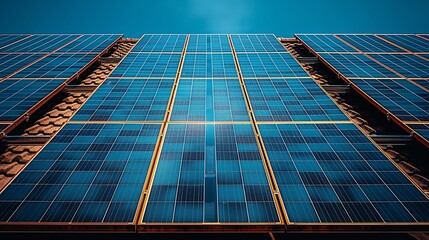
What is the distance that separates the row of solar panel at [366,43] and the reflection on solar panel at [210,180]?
517 inches

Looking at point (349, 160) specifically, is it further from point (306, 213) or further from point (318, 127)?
point (306, 213)

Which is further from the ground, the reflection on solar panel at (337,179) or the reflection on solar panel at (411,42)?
the reflection on solar panel at (411,42)

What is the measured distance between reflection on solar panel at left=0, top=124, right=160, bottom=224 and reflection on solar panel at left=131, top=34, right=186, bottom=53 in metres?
11.0

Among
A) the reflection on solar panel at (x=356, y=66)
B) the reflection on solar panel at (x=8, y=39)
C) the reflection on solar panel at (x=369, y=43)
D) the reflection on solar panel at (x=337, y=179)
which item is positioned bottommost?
the reflection on solar panel at (x=337, y=179)

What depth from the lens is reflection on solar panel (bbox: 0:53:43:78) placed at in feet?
46.4

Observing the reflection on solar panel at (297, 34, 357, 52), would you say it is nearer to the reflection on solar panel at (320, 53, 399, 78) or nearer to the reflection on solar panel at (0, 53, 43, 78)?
the reflection on solar panel at (320, 53, 399, 78)

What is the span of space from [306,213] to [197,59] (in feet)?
42.9

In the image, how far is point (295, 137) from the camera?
902 centimetres

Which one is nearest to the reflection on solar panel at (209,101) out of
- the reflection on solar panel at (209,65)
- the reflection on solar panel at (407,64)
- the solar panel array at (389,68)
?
the reflection on solar panel at (209,65)

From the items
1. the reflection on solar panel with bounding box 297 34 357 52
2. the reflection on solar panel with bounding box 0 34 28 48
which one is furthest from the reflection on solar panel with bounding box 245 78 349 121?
the reflection on solar panel with bounding box 0 34 28 48

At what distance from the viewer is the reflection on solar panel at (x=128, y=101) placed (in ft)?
33.4

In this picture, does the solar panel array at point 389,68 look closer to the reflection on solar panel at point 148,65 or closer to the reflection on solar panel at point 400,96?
the reflection on solar panel at point 400,96

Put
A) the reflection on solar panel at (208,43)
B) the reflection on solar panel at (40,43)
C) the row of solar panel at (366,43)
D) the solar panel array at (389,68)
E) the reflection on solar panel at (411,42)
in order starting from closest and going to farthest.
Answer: the solar panel array at (389,68) → the row of solar panel at (366,43) → the reflection on solar panel at (411,42) → the reflection on solar panel at (40,43) → the reflection on solar panel at (208,43)
